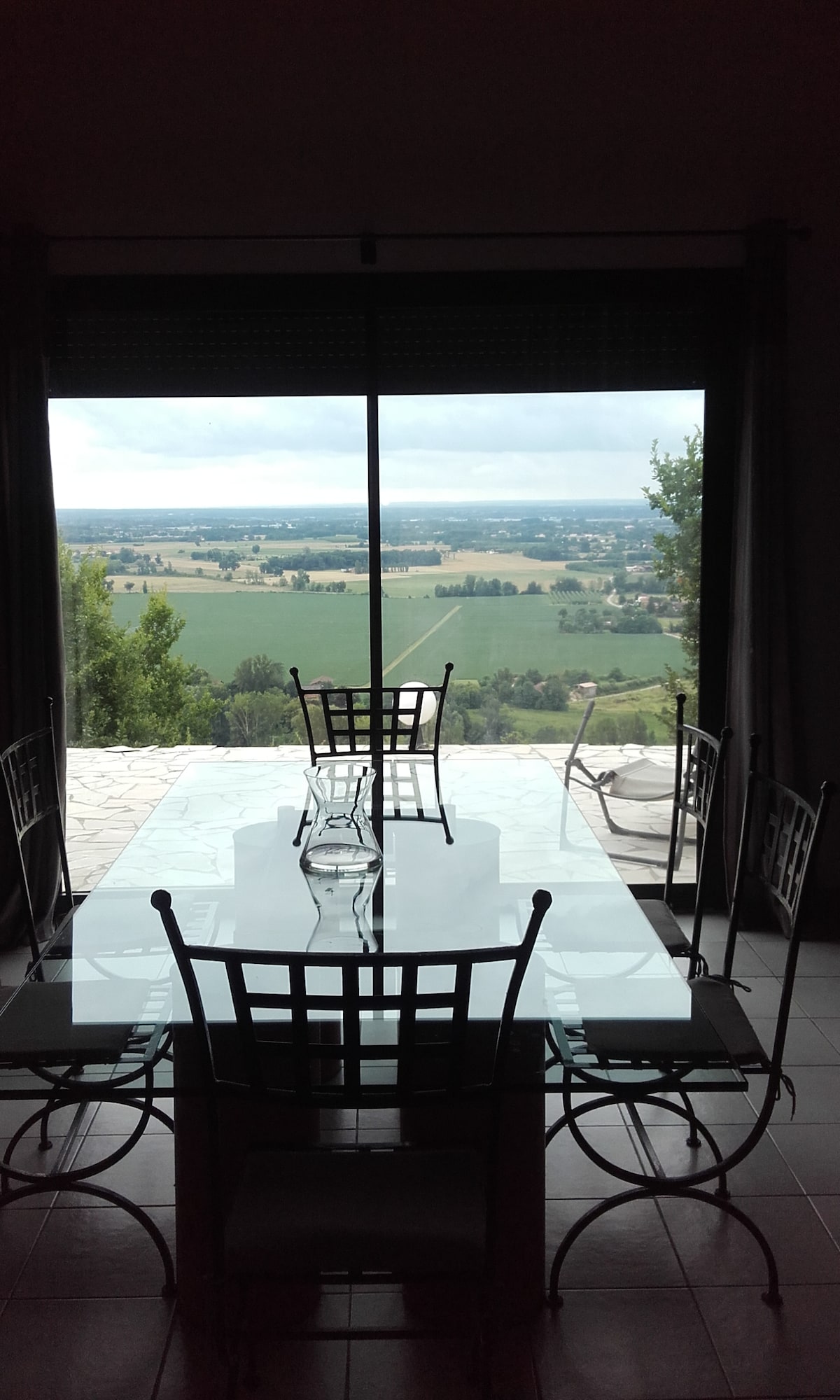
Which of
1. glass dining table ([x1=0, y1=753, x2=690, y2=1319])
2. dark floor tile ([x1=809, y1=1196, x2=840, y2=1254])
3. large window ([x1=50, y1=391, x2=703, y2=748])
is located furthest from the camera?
large window ([x1=50, y1=391, x2=703, y2=748])

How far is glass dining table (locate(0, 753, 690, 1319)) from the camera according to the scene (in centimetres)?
195

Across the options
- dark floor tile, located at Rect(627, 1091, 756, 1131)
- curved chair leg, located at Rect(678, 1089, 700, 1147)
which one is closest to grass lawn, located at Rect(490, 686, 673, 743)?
dark floor tile, located at Rect(627, 1091, 756, 1131)

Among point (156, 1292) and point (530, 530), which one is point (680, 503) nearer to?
point (530, 530)

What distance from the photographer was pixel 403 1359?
6.31ft

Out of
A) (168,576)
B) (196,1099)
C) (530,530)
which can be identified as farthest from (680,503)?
(196,1099)

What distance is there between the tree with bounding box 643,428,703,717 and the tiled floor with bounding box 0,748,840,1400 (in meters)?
1.89

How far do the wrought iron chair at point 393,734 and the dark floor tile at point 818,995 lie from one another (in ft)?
4.44

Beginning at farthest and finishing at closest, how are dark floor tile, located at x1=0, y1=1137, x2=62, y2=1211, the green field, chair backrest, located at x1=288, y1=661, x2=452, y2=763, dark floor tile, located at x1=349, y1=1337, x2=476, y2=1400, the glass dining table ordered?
the green field → chair backrest, located at x1=288, y1=661, x2=452, y2=763 → dark floor tile, located at x1=0, y1=1137, x2=62, y2=1211 → the glass dining table → dark floor tile, located at x1=349, y1=1337, x2=476, y2=1400

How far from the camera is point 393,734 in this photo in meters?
3.59

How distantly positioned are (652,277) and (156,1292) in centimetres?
345

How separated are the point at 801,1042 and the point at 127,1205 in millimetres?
1940

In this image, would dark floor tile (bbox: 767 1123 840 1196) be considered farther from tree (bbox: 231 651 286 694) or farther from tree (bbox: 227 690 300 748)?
tree (bbox: 231 651 286 694)

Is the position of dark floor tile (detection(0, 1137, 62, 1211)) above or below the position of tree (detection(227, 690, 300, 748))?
below

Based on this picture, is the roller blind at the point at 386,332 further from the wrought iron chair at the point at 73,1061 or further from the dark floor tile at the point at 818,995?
the wrought iron chair at the point at 73,1061
